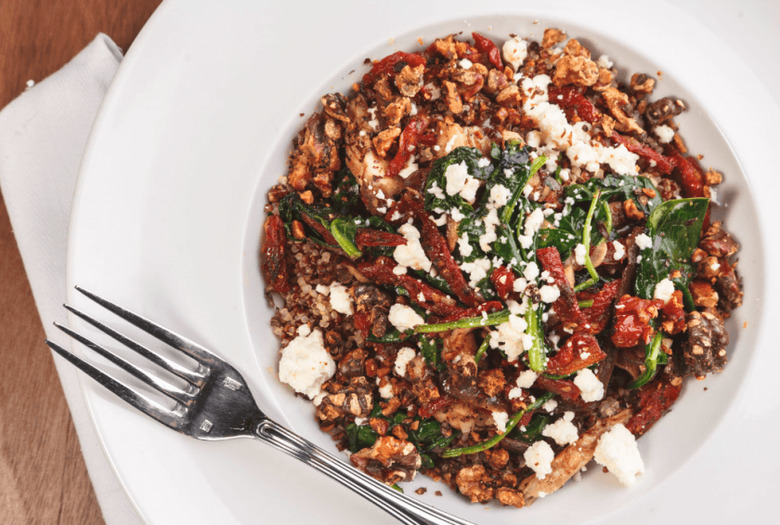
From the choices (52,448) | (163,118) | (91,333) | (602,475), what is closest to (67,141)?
(163,118)

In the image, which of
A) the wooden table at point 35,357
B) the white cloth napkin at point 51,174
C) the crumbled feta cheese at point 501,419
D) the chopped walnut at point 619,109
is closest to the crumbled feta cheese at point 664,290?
the chopped walnut at point 619,109

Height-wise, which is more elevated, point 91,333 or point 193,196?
point 193,196

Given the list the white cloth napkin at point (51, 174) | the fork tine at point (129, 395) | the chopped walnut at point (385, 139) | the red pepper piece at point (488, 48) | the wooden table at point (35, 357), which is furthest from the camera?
the wooden table at point (35, 357)

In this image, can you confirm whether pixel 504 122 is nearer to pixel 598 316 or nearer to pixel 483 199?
pixel 483 199

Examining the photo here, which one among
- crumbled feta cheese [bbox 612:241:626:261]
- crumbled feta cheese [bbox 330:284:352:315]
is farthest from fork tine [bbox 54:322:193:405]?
crumbled feta cheese [bbox 612:241:626:261]

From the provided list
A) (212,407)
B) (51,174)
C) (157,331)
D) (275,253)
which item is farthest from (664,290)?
(51,174)

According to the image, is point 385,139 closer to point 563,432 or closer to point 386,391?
point 386,391

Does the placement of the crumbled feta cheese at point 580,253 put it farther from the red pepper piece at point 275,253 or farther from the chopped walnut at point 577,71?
the red pepper piece at point 275,253
